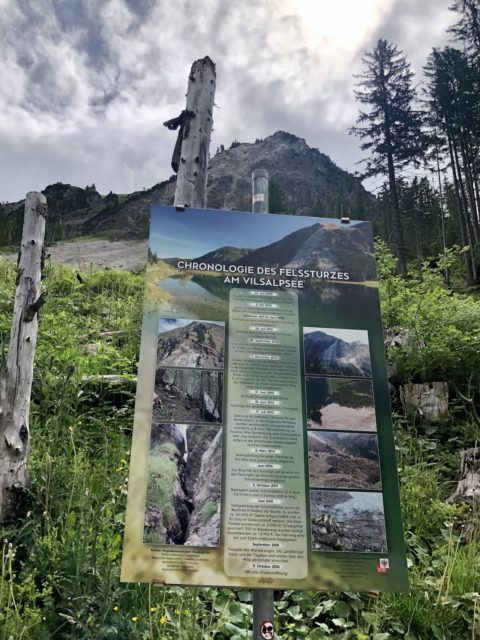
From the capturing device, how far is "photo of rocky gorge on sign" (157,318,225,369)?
97.1 inches

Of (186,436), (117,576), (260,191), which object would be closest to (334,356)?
(186,436)

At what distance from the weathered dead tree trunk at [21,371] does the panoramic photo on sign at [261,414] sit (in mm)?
2050

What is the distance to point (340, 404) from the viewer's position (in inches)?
97.9

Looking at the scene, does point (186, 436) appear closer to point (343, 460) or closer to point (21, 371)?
point (343, 460)

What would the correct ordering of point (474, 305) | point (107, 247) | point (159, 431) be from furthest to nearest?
point (107, 247) → point (474, 305) → point (159, 431)

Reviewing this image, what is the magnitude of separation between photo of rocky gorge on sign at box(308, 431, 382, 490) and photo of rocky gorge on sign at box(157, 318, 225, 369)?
645mm

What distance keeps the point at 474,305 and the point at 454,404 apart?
1947 millimetres

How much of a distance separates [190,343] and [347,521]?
1.17 metres

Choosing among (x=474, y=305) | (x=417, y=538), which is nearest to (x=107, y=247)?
(x=474, y=305)

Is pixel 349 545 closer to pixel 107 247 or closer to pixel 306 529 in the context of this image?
pixel 306 529

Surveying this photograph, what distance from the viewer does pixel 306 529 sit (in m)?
2.20

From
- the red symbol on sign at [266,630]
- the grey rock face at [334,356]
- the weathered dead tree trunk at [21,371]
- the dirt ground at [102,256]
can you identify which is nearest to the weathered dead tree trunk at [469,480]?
the grey rock face at [334,356]

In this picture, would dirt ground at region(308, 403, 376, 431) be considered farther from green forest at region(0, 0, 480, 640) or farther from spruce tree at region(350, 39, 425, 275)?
spruce tree at region(350, 39, 425, 275)

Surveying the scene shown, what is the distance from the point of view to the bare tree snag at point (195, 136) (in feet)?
15.2
